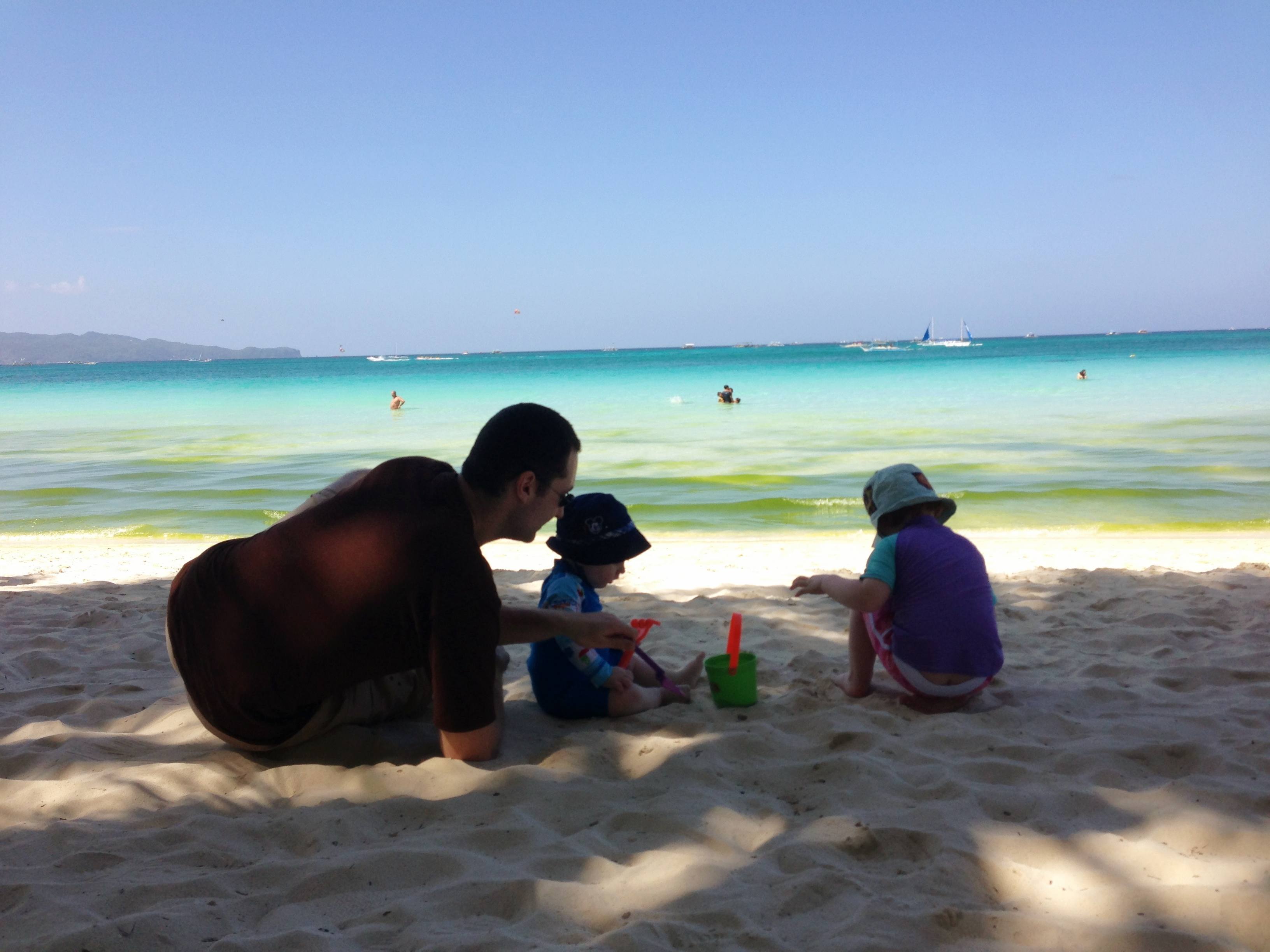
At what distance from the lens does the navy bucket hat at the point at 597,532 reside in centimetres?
337

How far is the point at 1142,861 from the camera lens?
2203 mm

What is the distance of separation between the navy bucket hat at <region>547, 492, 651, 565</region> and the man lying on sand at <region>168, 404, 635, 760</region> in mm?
454

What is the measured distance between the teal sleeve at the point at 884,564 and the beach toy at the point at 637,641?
2.66 feet

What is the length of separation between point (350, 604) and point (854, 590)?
1.72 metres

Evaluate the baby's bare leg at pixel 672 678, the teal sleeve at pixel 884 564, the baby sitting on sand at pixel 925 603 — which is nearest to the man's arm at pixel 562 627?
the baby's bare leg at pixel 672 678

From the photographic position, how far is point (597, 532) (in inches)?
133

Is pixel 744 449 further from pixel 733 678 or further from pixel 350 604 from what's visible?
pixel 350 604

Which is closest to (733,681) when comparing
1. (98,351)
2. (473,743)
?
(473,743)

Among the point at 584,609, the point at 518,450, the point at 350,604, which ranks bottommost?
the point at 584,609

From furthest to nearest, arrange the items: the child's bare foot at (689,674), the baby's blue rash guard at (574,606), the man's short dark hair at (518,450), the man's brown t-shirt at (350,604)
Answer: the child's bare foot at (689,674) → the baby's blue rash guard at (574,606) → the man's short dark hair at (518,450) → the man's brown t-shirt at (350,604)

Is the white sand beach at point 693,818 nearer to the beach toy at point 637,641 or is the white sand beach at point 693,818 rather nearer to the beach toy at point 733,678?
the beach toy at point 733,678

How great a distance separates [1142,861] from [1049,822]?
260mm

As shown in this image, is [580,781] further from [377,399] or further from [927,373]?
[927,373]

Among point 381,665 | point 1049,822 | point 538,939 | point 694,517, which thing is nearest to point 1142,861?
point 1049,822
